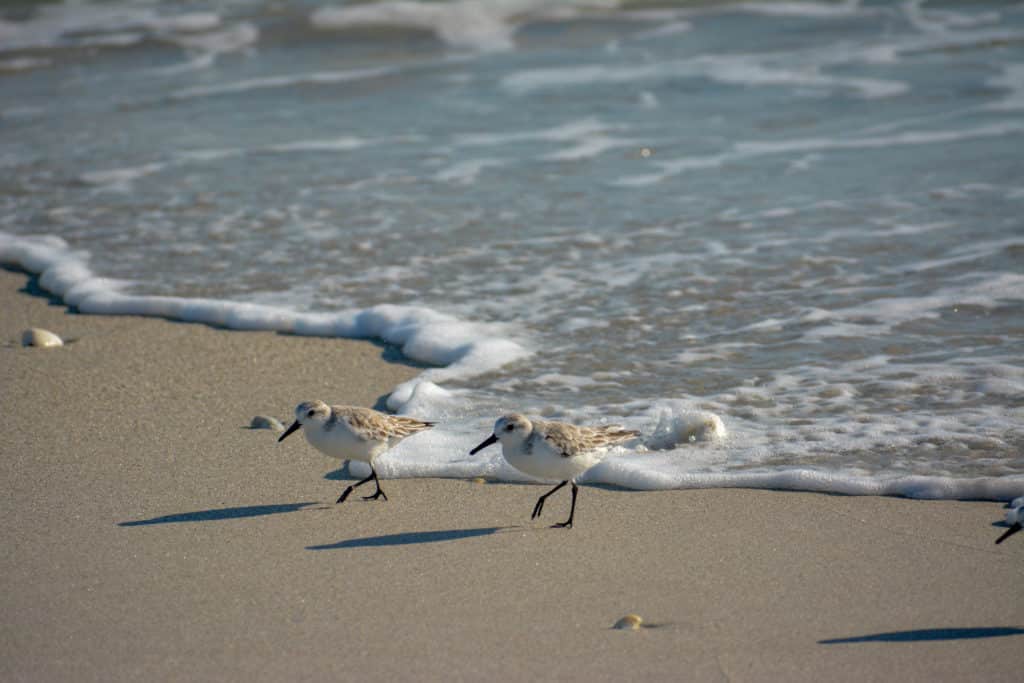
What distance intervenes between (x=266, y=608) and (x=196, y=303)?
3665 millimetres

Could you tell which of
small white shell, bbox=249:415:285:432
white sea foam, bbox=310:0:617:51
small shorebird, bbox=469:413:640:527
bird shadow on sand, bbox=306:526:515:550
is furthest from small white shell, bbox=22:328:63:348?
white sea foam, bbox=310:0:617:51

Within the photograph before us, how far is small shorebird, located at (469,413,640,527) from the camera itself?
4.54 metres

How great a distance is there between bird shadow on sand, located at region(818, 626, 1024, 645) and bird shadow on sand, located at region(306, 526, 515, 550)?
4.60ft

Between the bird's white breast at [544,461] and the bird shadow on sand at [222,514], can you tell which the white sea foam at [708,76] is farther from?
the bird shadow on sand at [222,514]

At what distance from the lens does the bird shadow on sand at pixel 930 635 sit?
3715 millimetres

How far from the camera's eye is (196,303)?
7.32 meters

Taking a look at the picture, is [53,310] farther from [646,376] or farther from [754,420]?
[754,420]

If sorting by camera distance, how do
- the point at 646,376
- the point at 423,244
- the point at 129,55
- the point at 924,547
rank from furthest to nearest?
the point at 129,55 → the point at 423,244 → the point at 646,376 → the point at 924,547

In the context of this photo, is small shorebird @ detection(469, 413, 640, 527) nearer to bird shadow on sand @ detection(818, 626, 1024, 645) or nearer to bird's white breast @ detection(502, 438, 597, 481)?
bird's white breast @ detection(502, 438, 597, 481)

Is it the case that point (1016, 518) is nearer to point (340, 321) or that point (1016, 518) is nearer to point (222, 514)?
point (222, 514)

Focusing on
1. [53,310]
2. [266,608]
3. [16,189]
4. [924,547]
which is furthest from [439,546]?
[16,189]

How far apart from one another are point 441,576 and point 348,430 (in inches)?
32.1

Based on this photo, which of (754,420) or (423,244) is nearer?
(754,420)

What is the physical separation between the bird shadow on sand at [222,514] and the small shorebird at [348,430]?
227 millimetres
